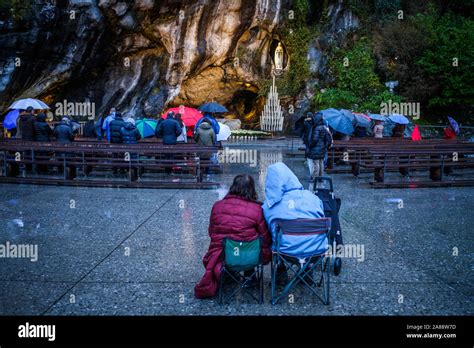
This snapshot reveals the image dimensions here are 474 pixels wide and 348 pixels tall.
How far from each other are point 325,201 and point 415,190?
627 cm

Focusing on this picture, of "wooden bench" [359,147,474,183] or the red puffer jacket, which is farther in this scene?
"wooden bench" [359,147,474,183]

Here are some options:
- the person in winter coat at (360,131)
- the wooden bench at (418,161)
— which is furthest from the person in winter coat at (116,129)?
the person in winter coat at (360,131)

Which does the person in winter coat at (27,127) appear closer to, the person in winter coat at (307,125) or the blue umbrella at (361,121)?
the person in winter coat at (307,125)

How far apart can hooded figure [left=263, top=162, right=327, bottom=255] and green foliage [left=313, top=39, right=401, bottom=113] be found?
69.4ft

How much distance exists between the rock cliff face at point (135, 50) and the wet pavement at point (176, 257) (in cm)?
1104

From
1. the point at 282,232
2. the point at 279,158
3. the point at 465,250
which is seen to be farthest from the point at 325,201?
the point at 279,158

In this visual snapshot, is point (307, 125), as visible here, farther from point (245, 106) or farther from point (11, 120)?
point (245, 106)

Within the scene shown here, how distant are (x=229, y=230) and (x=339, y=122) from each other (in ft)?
31.7

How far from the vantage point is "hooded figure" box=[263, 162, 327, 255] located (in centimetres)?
383

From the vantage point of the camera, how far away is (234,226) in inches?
150

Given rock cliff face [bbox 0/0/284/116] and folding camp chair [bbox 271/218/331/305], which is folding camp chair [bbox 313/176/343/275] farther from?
Answer: rock cliff face [bbox 0/0/284/116]

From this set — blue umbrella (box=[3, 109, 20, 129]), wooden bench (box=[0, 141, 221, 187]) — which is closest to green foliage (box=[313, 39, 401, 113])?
wooden bench (box=[0, 141, 221, 187])
